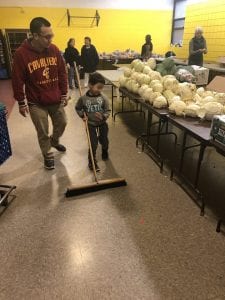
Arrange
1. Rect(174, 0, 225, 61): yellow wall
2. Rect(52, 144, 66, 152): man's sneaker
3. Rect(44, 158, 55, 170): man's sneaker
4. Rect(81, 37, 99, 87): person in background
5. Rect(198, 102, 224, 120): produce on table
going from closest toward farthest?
Rect(198, 102, 224, 120): produce on table, Rect(44, 158, 55, 170): man's sneaker, Rect(52, 144, 66, 152): man's sneaker, Rect(174, 0, 225, 61): yellow wall, Rect(81, 37, 99, 87): person in background

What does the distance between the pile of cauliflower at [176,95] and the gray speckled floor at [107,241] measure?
0.82m

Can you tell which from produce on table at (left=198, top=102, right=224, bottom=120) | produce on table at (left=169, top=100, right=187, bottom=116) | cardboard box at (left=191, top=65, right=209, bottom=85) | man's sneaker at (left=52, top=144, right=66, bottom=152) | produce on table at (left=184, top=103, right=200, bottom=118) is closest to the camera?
produce on table at (left=198, top=102, right=224, bottom=120)

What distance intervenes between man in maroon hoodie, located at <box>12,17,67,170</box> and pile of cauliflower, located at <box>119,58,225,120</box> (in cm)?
110

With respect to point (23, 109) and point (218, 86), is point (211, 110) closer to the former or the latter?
point (218, 86)

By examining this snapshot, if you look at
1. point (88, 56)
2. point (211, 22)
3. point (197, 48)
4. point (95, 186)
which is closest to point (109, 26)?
point (88, 56)

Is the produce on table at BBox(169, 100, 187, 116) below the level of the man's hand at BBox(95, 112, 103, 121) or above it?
above

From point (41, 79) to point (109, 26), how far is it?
9.62 metres

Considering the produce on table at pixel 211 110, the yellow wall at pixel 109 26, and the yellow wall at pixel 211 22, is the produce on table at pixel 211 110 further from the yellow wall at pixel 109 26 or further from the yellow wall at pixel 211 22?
the yellow wall at pixel 109 26

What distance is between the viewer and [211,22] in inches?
314

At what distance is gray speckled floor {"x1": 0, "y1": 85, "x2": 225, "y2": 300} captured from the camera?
1664mm

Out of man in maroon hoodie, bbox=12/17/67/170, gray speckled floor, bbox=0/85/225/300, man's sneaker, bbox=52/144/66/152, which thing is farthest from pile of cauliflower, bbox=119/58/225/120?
man's sneaker, bbox=52/144/66/152

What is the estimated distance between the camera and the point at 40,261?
1.85 m

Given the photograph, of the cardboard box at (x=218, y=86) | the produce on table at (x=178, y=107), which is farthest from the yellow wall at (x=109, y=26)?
the produce on table at (x=178, y=107)

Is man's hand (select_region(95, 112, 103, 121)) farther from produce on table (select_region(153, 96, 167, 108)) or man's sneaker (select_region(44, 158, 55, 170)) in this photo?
man's sneaker (select_region(44, 158, 55, 170))
